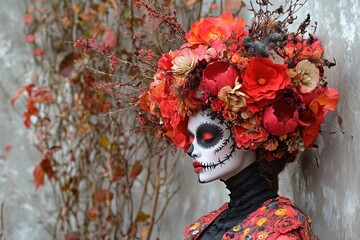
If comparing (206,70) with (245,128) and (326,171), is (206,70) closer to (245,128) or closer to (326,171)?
(245,128)

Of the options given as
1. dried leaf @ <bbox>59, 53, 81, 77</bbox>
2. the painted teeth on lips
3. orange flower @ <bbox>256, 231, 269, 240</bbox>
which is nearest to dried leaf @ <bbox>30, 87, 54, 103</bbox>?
dried leaf @ <bbox>59, 53, 81, 77</bbox>

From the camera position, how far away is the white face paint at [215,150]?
1.91 m

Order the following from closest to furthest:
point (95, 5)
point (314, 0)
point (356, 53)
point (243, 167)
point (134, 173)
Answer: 1. point (356, 53)
2. point (243, 167)
3. point (314, 0)
4. point (134, 173)
5. point (95, 5)

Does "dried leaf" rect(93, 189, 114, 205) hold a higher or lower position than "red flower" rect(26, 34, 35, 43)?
lower

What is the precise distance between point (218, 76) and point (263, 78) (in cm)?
11

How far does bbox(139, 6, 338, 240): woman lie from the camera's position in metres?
1.81

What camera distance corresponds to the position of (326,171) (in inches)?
79.2

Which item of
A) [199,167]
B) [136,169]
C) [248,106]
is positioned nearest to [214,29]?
[248,106]

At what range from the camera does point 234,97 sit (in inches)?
71.2

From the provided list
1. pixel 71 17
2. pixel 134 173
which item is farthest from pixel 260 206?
pixel 71 17

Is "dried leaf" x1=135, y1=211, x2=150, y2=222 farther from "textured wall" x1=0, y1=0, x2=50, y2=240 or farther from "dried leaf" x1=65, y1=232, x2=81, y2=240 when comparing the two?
"textured wall" x1=0, y1=0, x2=50, y2=240

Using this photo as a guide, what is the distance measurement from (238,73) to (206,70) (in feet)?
0.26

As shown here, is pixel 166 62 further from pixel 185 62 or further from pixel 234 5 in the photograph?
pixel 234 5

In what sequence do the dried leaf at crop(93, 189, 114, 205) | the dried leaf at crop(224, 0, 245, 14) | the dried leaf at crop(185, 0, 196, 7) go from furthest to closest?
the dried leaf at crop(93, 189, 114, 205) < the dried leaf at crop(185, 0, 196, 7) < the dried leaf at crop(224, 0, 245, 14)
